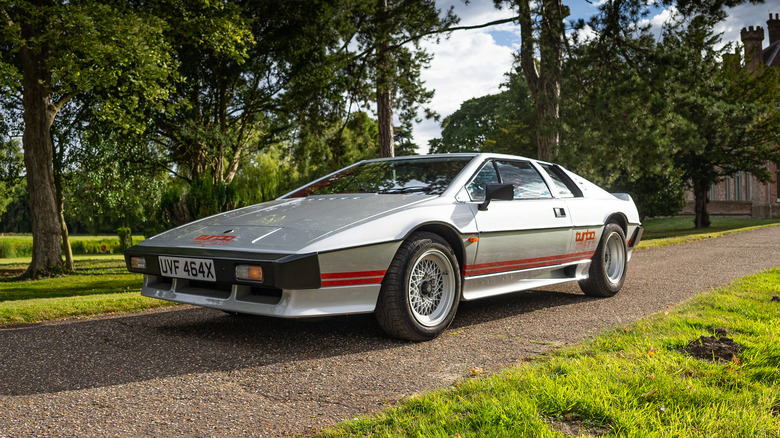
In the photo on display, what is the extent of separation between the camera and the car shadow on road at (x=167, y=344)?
3.24m

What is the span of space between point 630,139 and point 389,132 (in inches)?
213

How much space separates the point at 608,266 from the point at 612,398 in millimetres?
3822

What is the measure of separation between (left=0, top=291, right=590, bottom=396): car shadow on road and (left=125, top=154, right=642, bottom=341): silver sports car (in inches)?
12.4

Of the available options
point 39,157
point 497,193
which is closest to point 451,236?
point 497,193

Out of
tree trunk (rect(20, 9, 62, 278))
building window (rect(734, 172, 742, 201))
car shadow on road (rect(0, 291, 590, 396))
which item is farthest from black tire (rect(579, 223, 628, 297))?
building window (rect(734, 172, 742, 201))

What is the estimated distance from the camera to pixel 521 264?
4.86 meters

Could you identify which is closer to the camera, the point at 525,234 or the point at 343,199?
the point at 343,199

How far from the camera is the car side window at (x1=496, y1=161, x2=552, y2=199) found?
16.6ft

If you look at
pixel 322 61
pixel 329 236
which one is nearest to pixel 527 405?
pixel 329 236

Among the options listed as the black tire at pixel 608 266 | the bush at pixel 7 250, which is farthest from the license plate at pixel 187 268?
the bush at pixel 7 250

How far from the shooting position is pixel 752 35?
129ft

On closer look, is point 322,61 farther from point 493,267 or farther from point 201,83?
point 493,267

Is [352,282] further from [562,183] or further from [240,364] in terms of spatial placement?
[562,183]

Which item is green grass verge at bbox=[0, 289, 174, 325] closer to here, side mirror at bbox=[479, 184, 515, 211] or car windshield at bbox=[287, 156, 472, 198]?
car windshield at bbox=[287, 156, 472, 198]
